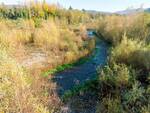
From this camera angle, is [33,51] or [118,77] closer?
[118,77]

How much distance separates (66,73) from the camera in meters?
11.6

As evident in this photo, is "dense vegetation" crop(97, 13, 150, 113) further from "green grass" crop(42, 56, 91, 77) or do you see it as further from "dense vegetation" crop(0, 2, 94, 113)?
"green grass" crop(42, 56, 91, 77)

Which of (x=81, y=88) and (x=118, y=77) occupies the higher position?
(x=118, y=77)

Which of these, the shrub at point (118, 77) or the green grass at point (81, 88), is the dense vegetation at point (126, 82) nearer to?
the shrub at point (118, 77)

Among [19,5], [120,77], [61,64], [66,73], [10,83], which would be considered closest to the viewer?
[10,83]

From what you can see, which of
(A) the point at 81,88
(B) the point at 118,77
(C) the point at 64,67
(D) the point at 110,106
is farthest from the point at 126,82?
(C) the point at 64,67

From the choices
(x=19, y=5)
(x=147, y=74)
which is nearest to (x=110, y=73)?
(x=147, y=74)

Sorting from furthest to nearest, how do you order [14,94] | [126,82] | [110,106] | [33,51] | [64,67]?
[33,51], [64,67], [126,82], [110,106], [14,94]

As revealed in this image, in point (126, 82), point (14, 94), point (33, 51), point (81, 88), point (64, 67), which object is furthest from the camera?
point (33, 51)

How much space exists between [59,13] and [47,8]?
402 centimetres

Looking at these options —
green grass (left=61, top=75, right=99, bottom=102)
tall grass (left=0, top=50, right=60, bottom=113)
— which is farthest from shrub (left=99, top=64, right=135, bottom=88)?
tall grass (left=0, top=50, right=60, bottom=113)

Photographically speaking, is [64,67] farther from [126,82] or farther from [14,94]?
[14,94]

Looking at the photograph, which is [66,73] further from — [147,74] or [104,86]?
[147,74]

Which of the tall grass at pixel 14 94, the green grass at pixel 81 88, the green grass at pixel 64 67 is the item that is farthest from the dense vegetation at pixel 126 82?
the green grass at pixel 64 67
